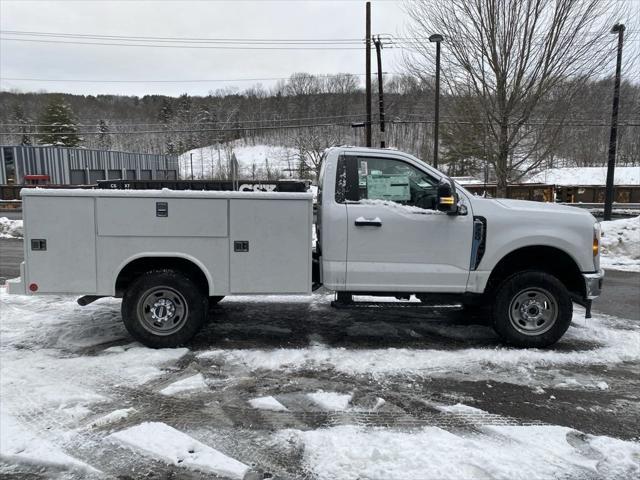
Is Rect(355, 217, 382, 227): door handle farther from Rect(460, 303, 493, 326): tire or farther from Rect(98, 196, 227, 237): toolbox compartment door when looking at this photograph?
Rect(460, 303, 493, 326): tire

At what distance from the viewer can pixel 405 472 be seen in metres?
3.29

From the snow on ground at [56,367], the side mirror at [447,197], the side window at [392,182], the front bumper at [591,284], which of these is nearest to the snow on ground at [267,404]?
the snow on ground at [56,367]

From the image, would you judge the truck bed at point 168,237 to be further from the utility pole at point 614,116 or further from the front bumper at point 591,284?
the utility pole at point 614,116

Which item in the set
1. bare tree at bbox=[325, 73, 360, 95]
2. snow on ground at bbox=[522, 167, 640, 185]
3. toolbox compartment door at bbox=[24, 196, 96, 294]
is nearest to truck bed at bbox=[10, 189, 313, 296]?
toolbox compartment door at bbox=[24, 196, 96, 294]

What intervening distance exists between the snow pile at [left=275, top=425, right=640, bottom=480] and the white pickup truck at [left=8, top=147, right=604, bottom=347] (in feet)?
6.76

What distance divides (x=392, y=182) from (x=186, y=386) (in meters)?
3.07

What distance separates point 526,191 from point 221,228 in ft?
96.9

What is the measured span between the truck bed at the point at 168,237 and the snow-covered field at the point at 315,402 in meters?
0.80

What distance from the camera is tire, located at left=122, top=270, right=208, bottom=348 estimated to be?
5574mm

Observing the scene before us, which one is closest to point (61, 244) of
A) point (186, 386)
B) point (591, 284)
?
point (186, 386)

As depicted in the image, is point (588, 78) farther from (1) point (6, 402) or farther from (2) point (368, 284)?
(1) point (6, 402)

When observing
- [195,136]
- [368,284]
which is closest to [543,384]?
[368,284]

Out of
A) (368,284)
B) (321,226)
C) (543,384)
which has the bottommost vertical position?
(543,384)

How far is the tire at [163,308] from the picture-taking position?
18.3 ft
